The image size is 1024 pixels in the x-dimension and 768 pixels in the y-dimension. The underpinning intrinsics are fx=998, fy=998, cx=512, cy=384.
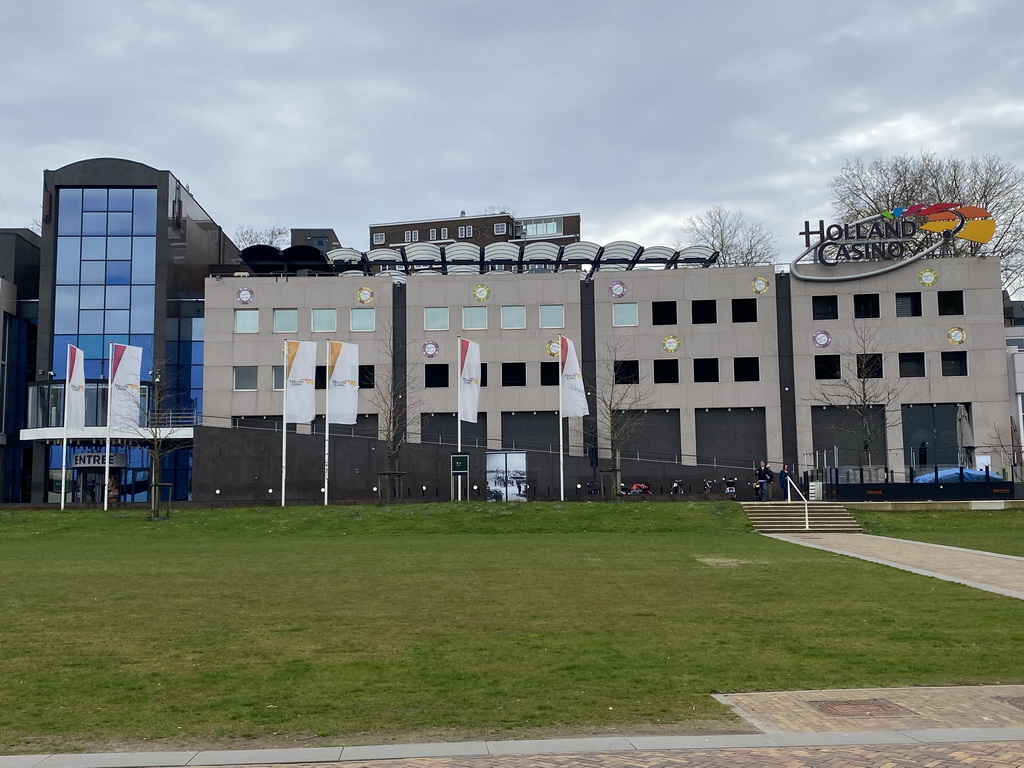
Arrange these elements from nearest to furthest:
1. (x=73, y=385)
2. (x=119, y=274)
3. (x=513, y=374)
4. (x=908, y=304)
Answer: (x=73, y=385) < (x=908, y=304) < (x=513, y=374) < (x=119, y=274)

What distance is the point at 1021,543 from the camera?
28.0 m

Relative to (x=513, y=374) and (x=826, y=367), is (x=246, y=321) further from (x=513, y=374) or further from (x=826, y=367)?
(x=826, y=367)

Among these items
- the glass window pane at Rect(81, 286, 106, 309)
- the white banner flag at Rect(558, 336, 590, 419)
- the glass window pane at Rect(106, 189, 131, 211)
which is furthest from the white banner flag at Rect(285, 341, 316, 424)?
the glass window pane at Rect(106, 189, 131, 211)

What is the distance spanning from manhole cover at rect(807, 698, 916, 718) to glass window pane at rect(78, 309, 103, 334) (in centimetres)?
6015

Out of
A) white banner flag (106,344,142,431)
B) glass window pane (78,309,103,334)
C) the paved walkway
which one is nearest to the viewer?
the paved walkway

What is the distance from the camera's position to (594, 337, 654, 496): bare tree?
58312 millimetres

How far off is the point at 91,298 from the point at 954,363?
172 feet

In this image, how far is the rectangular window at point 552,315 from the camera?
61.0 m

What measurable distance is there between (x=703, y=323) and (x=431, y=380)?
16840 millimetres

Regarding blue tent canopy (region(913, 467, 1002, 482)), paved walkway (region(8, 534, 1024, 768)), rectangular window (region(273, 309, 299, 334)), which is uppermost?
rectangular window (region(273, 309, 299, 334))

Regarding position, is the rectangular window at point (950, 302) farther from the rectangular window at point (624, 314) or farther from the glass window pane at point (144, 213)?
the glass window pane at point (144, 213)

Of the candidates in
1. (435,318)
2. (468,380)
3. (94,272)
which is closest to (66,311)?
(94,272)

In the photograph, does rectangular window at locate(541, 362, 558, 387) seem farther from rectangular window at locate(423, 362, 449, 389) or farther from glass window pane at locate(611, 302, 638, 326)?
rectangular window at locate(423, 362, 449, 389)

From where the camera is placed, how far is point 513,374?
60875mm
